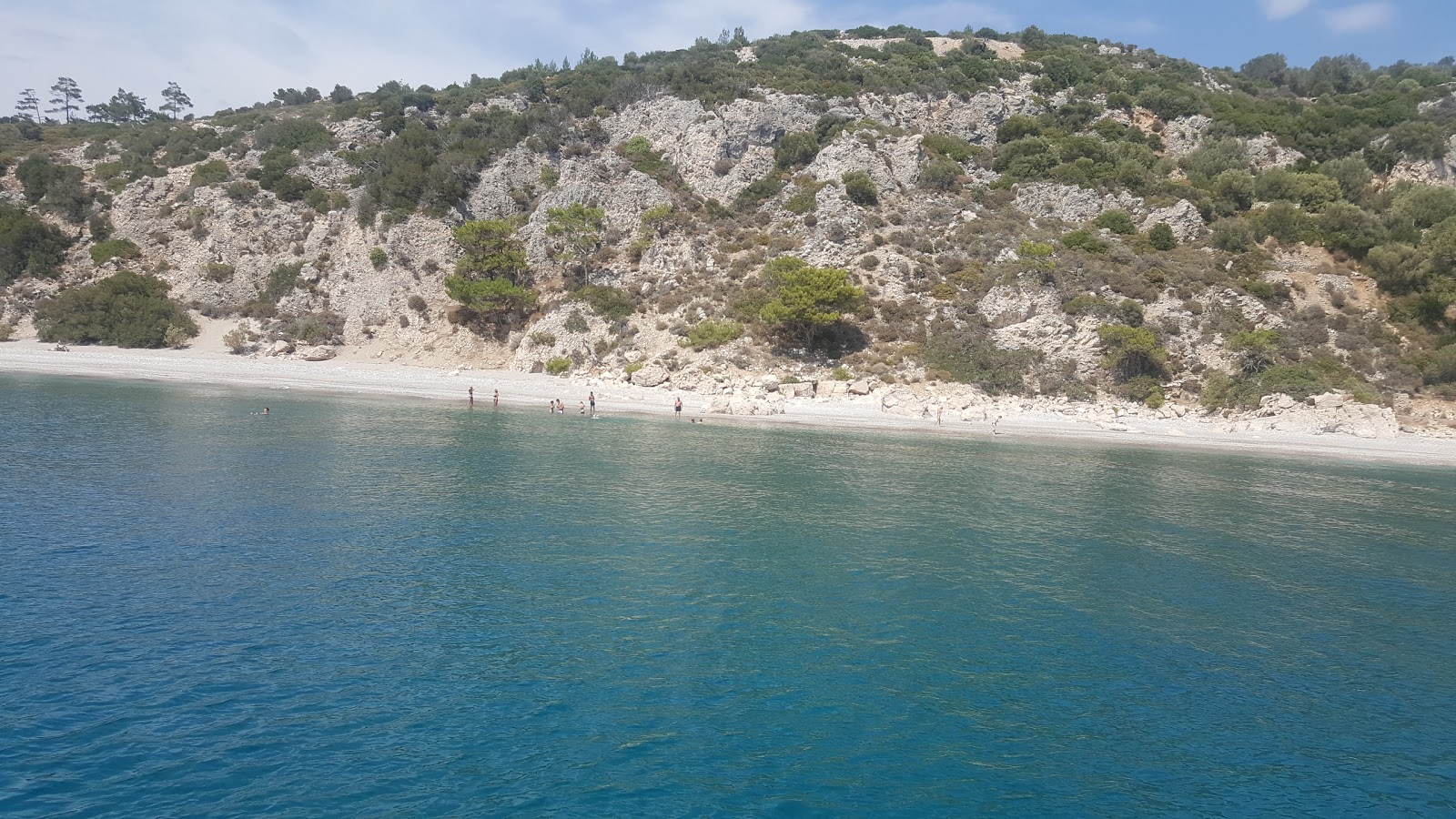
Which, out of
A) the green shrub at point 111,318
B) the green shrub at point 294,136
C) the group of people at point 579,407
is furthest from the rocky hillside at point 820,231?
the group of people at point 579,407

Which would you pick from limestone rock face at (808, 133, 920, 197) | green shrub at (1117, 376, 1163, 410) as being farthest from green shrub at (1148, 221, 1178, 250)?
limestone rock face at (808, 133, 920, 197)

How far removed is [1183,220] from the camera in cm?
5719

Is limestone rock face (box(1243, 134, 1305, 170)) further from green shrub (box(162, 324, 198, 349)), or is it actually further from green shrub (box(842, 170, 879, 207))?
green shrub (box(162, 324, 198, 349))

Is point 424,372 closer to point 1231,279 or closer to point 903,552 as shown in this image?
point 903,552

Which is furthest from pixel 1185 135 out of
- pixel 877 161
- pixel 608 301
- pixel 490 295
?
pixel 490 295

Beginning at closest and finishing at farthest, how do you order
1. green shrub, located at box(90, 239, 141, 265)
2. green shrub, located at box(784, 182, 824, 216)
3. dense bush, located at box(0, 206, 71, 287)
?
dense bush, located at box(0, 206, 71, 287), green shrub, located at box(90, 239, 141, 265), green shrub, located at box(784, 182, 824, 216)

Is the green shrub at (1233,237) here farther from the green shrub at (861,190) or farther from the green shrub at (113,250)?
the green shrub at (113,250)

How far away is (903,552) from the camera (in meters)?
18.7

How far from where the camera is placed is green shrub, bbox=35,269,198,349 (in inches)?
2085

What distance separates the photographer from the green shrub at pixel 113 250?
58688 mm

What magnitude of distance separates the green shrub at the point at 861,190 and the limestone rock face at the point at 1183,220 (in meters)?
21.2

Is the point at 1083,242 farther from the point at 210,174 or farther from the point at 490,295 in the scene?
the point at 210,174

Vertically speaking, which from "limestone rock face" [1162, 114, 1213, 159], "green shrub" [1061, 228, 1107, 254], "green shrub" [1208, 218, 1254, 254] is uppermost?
"limestone rock face" [1162, 114, 1213, 159]

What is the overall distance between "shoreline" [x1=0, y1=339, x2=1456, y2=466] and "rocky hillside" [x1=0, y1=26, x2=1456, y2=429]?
2.38 metres
